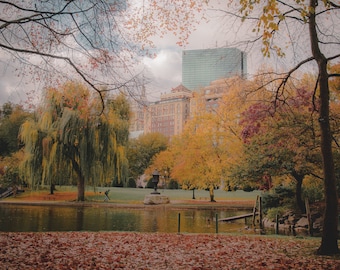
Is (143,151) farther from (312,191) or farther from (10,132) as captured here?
(312,191)

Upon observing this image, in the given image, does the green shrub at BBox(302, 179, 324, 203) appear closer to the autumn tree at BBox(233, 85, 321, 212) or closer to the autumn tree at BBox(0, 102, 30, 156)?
the autumn tree at BBox(233, 85, 321, 212)

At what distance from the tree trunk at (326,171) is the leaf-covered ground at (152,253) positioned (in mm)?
481

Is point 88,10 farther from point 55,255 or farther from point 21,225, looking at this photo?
point 21,225

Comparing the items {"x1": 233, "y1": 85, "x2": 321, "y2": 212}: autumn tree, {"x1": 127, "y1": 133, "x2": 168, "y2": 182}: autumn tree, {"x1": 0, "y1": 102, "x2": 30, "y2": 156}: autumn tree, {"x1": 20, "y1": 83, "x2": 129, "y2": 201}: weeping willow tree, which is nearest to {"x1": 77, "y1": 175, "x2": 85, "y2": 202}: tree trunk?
{"x1": 20, "y1": 83, "x2": 129, "y2": 201}: weeping willow tree

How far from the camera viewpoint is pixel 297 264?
23.1 feet

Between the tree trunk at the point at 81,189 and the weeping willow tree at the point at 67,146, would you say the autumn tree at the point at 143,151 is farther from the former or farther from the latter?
the weeping willow tree at the point at 67,146

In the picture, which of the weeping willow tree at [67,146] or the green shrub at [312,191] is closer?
the green shrub at [312,191]

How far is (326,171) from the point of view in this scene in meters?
8.20

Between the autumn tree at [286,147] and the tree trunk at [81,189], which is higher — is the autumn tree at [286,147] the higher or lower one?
the higher one

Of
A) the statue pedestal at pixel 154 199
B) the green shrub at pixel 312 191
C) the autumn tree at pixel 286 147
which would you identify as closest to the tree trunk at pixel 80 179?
the statue pedestal at pixel 154 199

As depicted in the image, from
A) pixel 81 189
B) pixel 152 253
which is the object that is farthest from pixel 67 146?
pixel 152 253

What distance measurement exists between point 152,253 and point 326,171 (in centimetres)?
436

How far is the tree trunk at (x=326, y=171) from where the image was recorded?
8.03 m

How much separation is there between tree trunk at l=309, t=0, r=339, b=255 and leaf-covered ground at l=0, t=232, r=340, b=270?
48 cm
